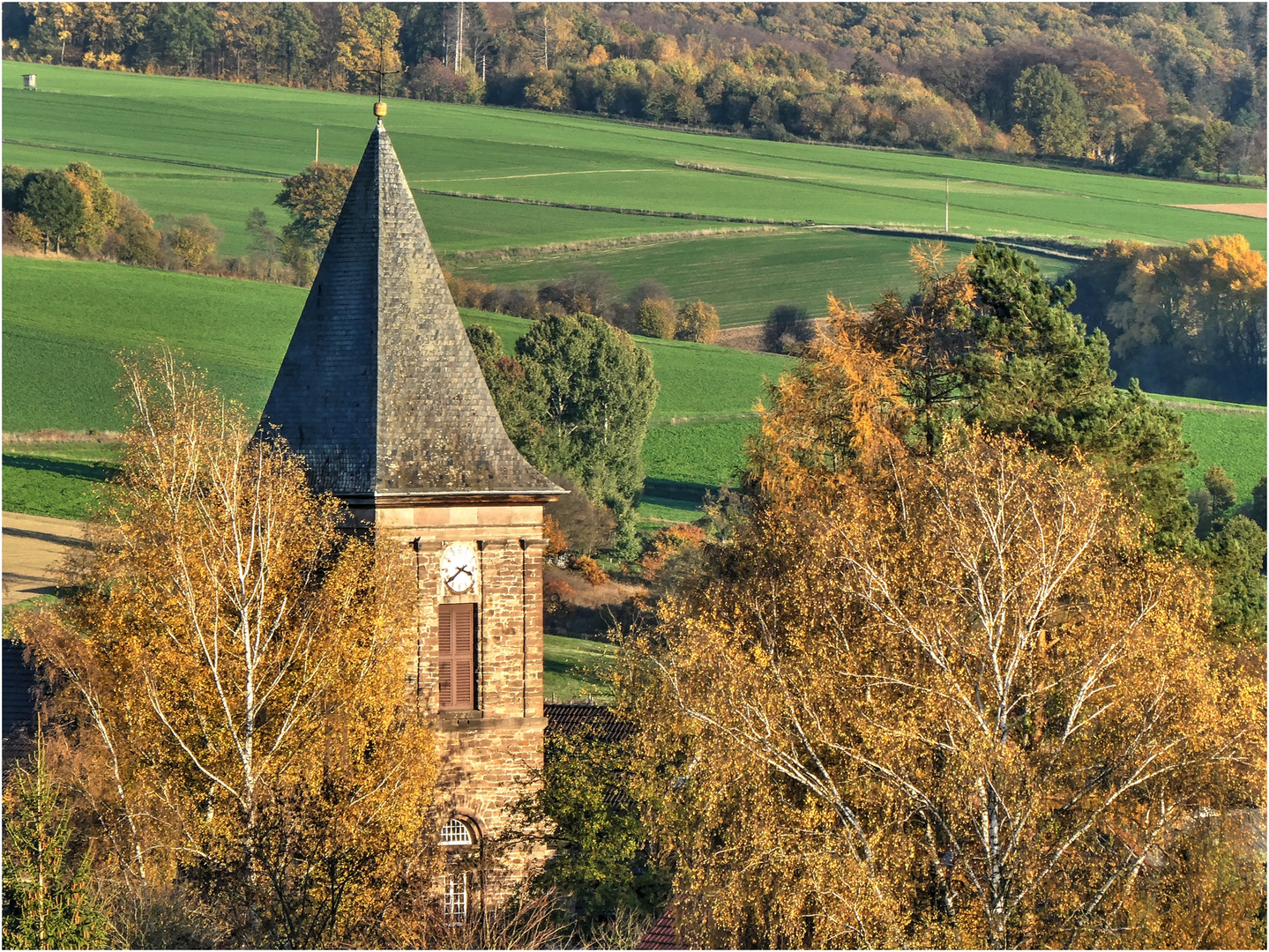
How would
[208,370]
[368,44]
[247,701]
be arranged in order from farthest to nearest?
[368,44] < [208,370] < [247,701]

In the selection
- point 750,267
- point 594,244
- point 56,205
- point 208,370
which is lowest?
point 208,370

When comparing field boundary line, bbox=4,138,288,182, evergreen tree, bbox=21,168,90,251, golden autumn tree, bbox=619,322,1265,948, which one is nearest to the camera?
golden autumn tree, bbox=619,322,1265,948

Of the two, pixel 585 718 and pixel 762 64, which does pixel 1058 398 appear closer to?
pixel 585 718

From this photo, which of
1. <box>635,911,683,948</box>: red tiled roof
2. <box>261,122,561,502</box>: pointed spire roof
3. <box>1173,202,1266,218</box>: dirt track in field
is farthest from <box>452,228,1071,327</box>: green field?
<box>635,911,683,948</box>: red tiled roof

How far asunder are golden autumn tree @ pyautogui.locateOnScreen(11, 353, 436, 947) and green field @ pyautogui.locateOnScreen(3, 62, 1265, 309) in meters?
62.2

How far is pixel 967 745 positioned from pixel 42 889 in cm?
1110

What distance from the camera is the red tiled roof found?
31.8 metres

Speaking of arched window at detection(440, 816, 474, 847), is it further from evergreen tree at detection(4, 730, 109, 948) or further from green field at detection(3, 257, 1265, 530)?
green field at detection(3, 257, 1265, 530)

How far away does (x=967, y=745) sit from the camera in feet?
81.2

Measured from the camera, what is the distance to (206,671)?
28219 millimetres

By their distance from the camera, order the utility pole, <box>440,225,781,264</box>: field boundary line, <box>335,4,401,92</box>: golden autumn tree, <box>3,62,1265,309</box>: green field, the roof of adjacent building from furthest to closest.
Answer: the utility pole < <box>440,225,781,264</box>: field boundary line < <box>3,62,1265,309</box>: green field < <box>335,4,401,92</box>: golden autumn tree < the roof of adjacent building

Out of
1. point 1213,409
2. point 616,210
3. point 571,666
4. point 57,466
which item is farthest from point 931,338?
point 616,210

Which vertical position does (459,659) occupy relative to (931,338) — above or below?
below

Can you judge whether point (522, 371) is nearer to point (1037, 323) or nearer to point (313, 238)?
point (313, 238)
